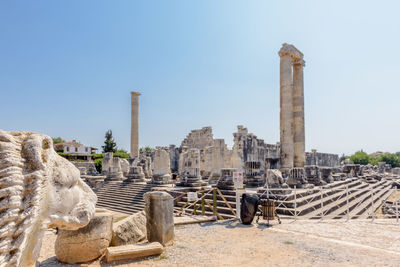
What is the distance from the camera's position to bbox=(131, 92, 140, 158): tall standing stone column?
30438 millimetres

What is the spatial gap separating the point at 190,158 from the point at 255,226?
10.3 m

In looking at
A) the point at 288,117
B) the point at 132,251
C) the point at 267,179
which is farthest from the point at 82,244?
the point at 288,117

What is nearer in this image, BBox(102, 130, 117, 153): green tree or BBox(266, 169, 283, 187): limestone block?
BBox(266, 169, 283, 187): limestone block

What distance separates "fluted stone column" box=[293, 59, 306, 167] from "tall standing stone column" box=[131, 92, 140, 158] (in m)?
18.9

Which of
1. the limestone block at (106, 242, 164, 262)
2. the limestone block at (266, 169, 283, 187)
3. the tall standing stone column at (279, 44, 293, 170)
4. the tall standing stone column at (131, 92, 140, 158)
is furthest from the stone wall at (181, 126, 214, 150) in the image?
the limestone block at (106, 242, 164, 262)

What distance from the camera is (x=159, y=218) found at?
560 cm

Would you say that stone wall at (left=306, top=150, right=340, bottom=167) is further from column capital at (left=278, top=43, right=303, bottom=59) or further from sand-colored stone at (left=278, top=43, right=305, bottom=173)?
column capital at (left=278, top=43, right=303, bottom=59)

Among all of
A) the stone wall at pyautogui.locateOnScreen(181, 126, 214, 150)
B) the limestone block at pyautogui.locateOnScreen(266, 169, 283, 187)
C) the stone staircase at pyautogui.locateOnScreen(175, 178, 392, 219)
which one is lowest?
the stone staircase at pyautogui.locateOnScreen(175, 178, 392, 219)

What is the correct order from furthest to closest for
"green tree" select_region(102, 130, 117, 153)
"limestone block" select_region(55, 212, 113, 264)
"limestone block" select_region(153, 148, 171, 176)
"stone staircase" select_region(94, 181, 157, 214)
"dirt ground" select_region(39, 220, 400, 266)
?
1. "green tree" select_region(102, 130, 117, 153)
2. "limestone block" select_region(153, 148, 171, 176)
3. "stone staircase" select_region(94, 181, 157, 214)
4. "dirt ground" select_region(39, 220, 400, 266)
5. "limestone block" select_region(55, 212, 113, 264)

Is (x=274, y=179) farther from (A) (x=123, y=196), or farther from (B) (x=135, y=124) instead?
(B) (x=135, y=124)

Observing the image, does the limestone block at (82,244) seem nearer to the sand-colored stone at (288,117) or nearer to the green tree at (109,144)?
the sand-colored stone at (288,117)

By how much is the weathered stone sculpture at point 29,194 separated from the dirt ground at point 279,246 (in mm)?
2925

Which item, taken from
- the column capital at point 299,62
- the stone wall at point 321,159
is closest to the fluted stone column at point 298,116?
the column capital at point 299,62

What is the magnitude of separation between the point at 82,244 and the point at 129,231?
109 centimetres
